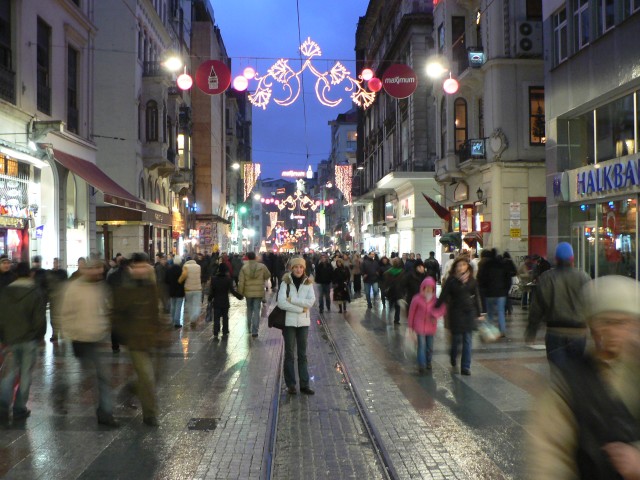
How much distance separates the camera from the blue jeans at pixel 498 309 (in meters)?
13.3

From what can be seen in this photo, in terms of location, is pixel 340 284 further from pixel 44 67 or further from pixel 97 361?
pixel 97 361

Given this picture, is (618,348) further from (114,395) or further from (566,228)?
(566,228)

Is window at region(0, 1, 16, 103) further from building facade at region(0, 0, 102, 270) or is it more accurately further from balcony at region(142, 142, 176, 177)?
balcony at region(142, 142, 176, 177)

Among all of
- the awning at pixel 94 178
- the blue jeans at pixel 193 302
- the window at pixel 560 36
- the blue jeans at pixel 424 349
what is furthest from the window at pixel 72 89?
the blue jeans at pixel 424 349

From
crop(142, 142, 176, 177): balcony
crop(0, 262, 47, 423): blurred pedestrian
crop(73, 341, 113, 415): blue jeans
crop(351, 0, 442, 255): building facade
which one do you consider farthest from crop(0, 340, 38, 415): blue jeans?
crop(351, 0, 442, 255): building facade

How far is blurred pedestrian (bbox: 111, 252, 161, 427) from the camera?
729cm

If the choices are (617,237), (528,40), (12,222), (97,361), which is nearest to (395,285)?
(617,237)

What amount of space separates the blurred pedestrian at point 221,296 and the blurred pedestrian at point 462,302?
5.93 m

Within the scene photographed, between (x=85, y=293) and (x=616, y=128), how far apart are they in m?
14.7

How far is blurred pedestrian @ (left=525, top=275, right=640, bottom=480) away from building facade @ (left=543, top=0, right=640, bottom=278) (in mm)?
14547

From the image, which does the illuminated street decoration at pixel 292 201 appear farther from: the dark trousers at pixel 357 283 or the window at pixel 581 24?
the window at pixel 581 24

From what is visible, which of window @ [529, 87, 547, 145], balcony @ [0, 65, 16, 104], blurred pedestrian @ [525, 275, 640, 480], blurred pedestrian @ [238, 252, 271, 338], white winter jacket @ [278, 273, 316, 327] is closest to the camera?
blurred pedestrian @ [525, 275, 640, 480]

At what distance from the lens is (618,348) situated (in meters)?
2.63

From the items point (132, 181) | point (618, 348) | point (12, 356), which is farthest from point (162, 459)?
point (132, 181)
